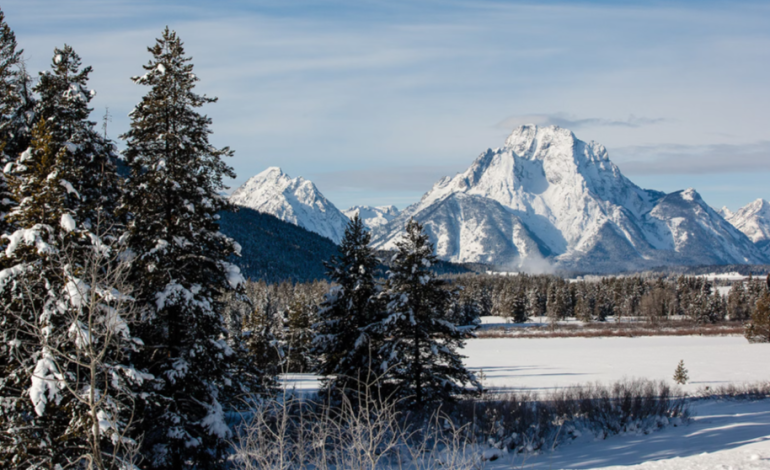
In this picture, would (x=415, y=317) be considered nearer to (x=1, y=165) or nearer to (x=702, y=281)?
(x=1, y=165)

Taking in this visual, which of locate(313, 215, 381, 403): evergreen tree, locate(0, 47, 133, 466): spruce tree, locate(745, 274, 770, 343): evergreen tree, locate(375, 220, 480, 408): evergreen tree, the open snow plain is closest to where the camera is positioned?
locate(0, 47, 133, 466): spruce tree

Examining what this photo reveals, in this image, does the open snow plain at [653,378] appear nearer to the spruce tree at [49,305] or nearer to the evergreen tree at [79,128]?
the spruce tree at [49,305]

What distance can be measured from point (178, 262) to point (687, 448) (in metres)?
15.0

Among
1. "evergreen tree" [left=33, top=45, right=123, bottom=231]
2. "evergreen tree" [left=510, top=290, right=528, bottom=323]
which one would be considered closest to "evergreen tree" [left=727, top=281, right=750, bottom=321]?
"evergreen tree" [left=510, top=290, right=528, bottom=323]

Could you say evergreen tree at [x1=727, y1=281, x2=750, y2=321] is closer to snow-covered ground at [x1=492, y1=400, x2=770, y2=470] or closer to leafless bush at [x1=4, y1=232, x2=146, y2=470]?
snow-covered ground at [x1=492, y1=400, x2=770, y2=470]

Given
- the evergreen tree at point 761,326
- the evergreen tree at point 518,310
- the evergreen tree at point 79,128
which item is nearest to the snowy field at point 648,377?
the evergreen tree at point 761,326

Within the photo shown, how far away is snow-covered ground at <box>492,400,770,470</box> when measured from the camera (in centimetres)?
1233

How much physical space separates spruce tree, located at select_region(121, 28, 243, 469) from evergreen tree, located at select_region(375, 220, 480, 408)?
23.7 ft

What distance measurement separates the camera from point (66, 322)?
11344mm

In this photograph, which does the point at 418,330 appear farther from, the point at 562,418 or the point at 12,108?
the point at 12,108

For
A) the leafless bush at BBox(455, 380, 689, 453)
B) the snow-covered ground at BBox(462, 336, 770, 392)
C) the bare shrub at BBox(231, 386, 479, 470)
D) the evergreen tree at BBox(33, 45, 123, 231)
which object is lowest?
the snow-covered ground at BBox(462, 336, 770, 392)

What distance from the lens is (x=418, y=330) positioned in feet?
70.4

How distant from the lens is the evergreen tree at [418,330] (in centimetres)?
2088

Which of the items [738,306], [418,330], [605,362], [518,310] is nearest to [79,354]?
[418,330]
